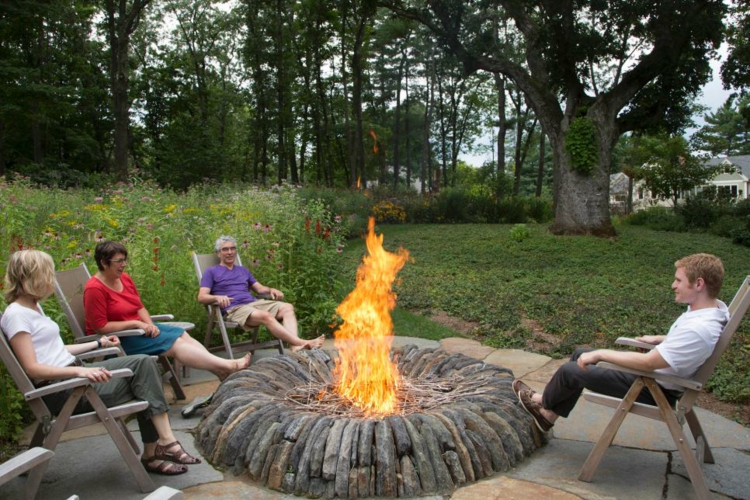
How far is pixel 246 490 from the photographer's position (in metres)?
3.11

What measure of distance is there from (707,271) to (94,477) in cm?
352

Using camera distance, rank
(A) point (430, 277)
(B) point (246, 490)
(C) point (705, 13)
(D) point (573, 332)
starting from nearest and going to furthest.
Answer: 1. (B) point (246, 490)
2. (D) point (573, 332)
3. (A) point (430, 277)
4. (C) point (705, 13)

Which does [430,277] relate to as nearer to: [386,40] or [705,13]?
[705,13]

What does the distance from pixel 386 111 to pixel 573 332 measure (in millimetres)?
39400

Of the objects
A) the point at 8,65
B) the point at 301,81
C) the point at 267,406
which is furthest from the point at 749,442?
the point at 301,81

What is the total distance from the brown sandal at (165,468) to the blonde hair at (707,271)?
9.63 ft

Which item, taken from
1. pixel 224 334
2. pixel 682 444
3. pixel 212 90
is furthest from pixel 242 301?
pixel 212 90

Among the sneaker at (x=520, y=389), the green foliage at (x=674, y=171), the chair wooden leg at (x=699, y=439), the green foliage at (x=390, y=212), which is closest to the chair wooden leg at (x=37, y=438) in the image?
the sneaker at (x=520, y=389)

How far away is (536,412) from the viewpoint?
371cm

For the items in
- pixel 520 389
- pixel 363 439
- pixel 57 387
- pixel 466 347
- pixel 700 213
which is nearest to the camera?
pixel 57 387

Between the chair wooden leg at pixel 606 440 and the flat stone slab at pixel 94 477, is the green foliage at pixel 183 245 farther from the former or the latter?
the chair wooden leg at pixel 606 440

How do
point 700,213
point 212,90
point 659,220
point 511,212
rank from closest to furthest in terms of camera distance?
1. point 700,213
2. point 659,220
3. point 511,212
4. point 212,90

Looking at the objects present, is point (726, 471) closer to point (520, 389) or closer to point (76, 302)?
point (520, 389)

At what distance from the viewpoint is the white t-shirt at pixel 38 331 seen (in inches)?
117
